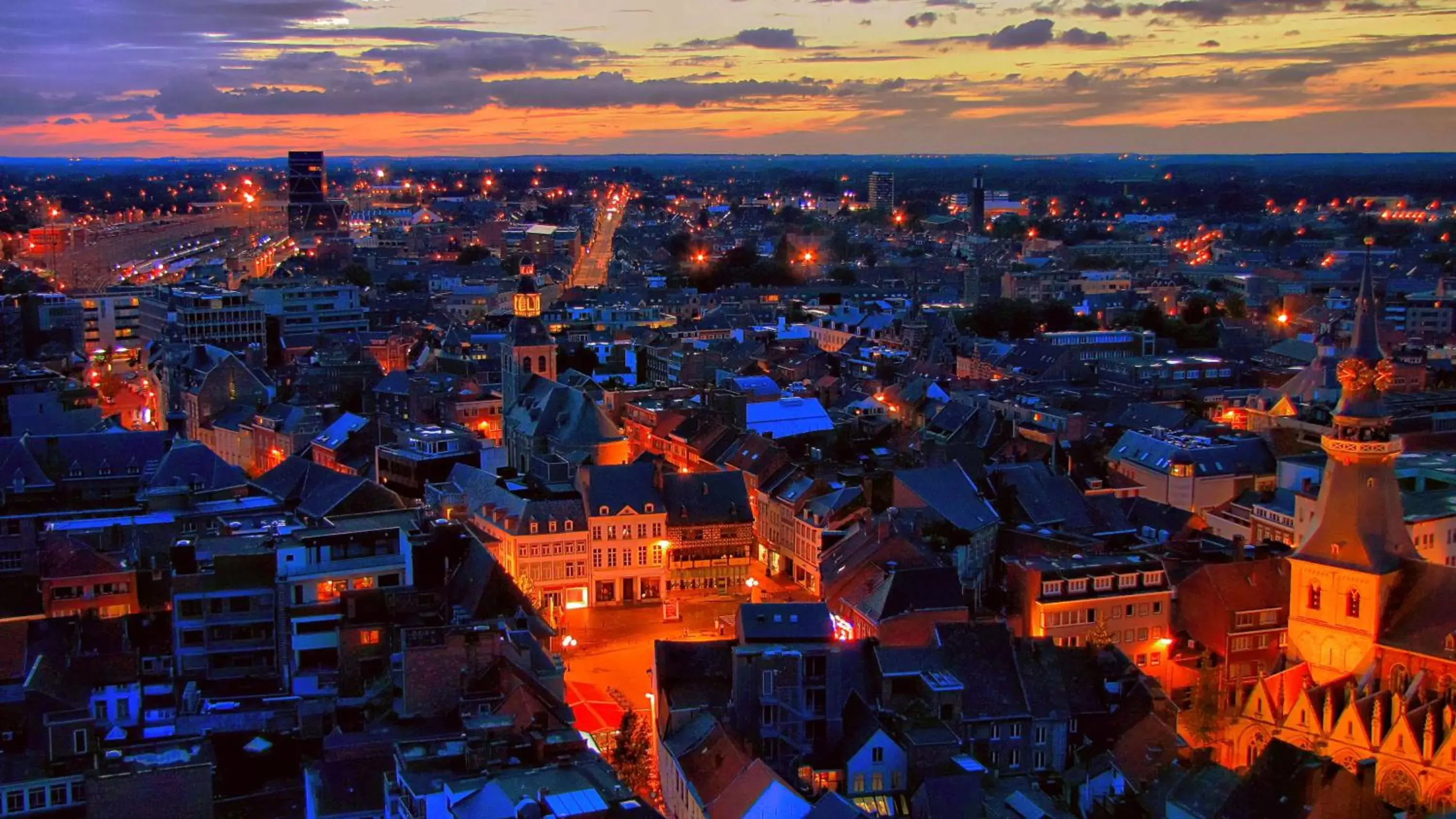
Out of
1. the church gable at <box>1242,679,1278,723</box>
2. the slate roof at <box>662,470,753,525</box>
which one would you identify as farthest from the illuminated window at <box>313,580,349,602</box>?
the church gable at <box>1242,679,1278,723</box>

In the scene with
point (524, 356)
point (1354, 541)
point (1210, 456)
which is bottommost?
point (1210, 456)

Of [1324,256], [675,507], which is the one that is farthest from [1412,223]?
[675,507]

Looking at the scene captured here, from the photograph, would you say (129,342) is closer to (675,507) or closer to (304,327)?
(304,327)

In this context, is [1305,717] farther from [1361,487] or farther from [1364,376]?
[1364,376]

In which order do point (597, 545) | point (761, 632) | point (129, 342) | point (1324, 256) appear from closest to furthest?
point (761, 632), point (597, 545), point (129, 342), point (1324, 256)

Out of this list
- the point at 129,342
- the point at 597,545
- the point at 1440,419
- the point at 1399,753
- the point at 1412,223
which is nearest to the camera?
the point at 1399,753

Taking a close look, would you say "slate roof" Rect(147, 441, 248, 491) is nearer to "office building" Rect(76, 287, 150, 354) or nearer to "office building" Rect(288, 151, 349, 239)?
"office building" Rect(76, 287, 150, 354)

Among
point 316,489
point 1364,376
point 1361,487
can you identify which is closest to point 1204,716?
point 1361,487

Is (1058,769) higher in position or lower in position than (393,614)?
lower
